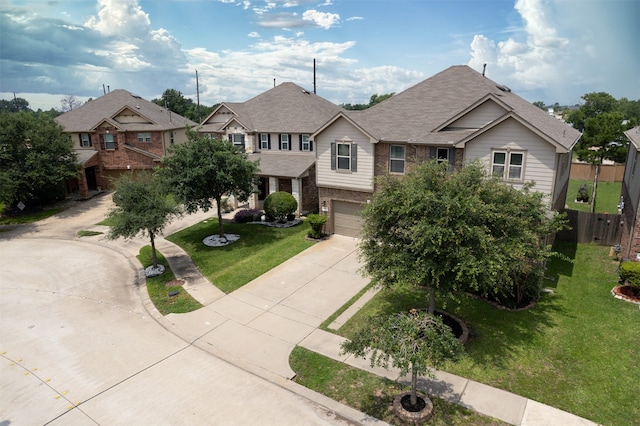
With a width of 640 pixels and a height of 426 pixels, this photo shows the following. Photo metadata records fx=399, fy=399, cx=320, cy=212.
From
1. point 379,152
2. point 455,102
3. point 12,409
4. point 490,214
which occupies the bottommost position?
point 12,409

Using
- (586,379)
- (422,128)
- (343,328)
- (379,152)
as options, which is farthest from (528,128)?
(343,328)

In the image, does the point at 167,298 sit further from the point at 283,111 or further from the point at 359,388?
the point at 283,111

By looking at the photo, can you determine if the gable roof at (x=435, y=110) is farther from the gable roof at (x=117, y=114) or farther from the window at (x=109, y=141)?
the window at (x=109, y=141)

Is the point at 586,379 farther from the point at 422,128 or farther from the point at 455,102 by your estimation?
the point at 455,102

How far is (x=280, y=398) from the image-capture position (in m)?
10.1

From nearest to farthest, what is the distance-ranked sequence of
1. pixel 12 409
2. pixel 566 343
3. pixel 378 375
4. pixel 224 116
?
pixel 12 409 → pixel 378 375 → pixel 566 343 → pixel 224 116

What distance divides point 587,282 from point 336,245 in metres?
11.3

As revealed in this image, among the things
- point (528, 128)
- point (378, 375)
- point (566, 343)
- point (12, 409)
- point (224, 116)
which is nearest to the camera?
point (12, 409)

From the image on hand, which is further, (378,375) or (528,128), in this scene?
(528,128)

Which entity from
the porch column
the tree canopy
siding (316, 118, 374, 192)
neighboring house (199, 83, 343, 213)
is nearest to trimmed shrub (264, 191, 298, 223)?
the porch column

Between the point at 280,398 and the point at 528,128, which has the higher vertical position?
the point at 528,128

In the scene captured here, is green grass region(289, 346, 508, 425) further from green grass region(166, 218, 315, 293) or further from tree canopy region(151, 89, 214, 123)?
tree canopy region(151, 89, 214, 123)

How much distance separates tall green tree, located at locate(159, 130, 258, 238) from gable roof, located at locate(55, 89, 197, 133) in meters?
16.7

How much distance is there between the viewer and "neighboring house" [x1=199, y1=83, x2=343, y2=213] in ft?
88.1
